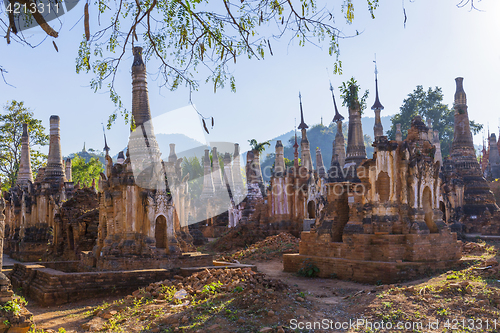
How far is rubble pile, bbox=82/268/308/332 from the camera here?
677 centimetres

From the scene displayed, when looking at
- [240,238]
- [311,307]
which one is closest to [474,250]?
[311,307]

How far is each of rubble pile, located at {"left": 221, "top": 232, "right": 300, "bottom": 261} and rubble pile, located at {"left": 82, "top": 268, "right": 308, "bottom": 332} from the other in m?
8.18

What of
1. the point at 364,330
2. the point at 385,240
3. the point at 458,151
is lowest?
the point at 364,330

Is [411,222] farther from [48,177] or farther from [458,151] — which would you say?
[48,177]

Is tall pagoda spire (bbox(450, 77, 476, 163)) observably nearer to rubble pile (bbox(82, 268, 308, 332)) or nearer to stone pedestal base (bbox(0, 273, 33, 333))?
rubble pile (bbox(82, 268, 308, 332))

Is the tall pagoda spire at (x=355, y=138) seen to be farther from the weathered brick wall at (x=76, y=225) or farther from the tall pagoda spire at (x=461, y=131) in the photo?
the weathered brick wall at (x=76, y=225)

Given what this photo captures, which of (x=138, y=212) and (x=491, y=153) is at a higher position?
(x=491, y=153)

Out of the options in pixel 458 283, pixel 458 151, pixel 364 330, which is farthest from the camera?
pixel 458 151

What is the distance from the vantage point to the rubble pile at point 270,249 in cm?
1797

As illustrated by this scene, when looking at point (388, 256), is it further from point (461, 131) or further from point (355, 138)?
point (461, 131)

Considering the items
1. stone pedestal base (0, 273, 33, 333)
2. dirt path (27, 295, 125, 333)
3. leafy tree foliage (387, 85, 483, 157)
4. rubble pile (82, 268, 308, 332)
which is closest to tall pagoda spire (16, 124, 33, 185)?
dirt path (27, 295, 125, 333)

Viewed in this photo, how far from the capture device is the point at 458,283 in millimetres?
8094

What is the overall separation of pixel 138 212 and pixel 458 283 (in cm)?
839

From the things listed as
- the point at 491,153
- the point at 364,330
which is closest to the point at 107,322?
the point at 364,330
